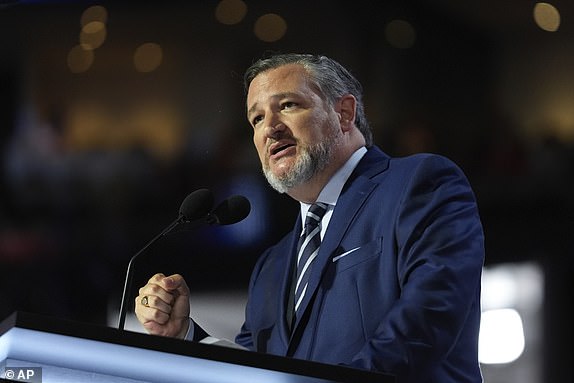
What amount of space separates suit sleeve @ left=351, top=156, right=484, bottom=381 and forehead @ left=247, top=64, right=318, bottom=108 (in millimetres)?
431

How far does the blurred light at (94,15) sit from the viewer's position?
480cm

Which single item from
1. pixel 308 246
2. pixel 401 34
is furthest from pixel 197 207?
pixel 401 34

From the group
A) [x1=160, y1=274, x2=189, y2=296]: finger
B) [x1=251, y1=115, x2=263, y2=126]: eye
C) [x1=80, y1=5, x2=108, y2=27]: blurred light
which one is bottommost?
[x1=160, y1=274, x2=189, y2=296]: finger

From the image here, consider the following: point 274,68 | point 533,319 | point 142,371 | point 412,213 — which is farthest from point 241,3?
point 142,371

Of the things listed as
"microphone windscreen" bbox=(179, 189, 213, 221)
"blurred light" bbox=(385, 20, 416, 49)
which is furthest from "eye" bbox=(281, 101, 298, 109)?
"blurred light" bbox=(385, 20, 416, 49)

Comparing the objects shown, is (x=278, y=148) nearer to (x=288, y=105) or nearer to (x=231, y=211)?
(x=288, y=105)

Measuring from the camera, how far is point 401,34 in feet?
14.0

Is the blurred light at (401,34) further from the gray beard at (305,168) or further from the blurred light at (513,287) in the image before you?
the gray beard at (305,168)

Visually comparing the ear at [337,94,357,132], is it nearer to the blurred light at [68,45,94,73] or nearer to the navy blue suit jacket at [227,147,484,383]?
the navy blue suit jacket at [227,147,484,383]

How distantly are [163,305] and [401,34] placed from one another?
7.67 feet

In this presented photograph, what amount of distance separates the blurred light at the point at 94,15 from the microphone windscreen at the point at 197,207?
276 centimetres

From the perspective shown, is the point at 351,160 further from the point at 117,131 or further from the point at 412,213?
the point at 117,131

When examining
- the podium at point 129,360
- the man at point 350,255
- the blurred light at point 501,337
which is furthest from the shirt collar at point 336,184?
the blurred light at point 501,337

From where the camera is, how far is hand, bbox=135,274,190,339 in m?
2.14
